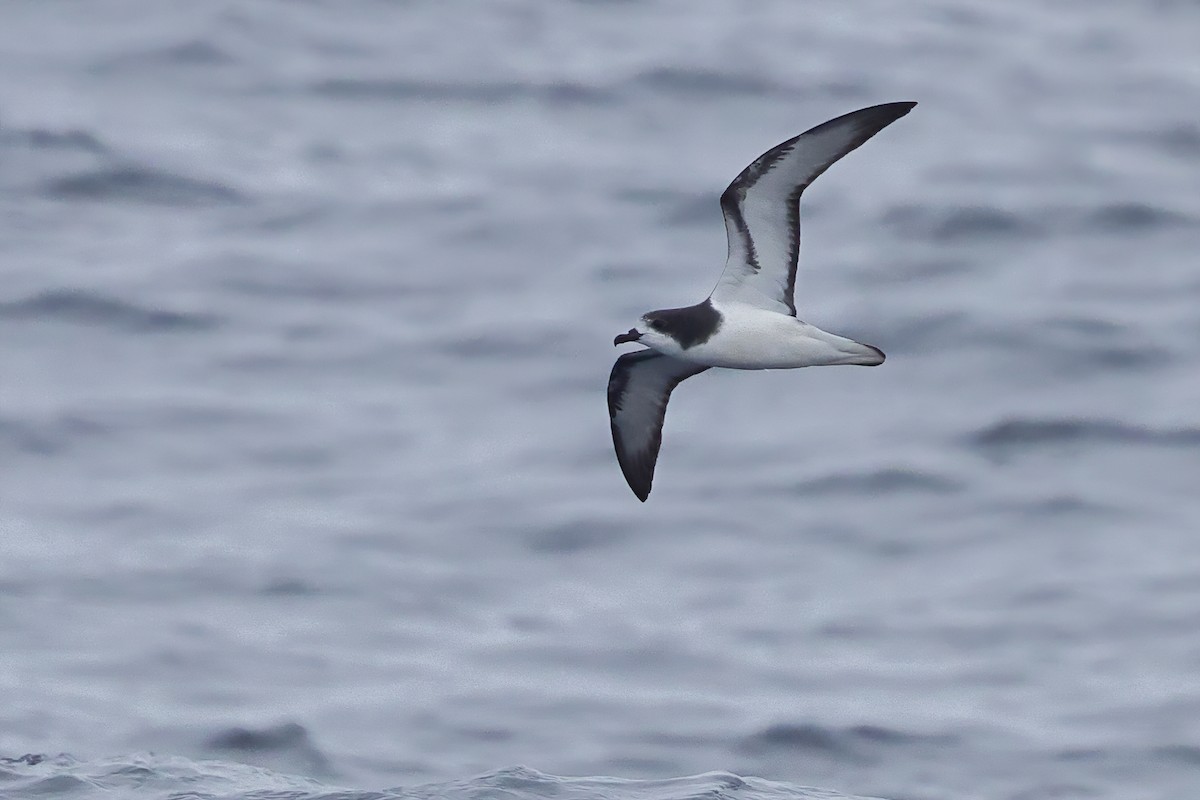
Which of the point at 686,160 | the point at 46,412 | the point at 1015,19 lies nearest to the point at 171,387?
the point at 46,412

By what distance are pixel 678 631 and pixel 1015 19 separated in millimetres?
18583

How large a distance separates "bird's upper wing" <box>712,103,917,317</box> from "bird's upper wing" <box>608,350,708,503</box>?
2.99 feet

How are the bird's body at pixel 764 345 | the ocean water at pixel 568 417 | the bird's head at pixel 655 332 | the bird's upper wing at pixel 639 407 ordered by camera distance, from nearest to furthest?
the bird's body at pixel 764 345 → the bird's head at pixel 655 332 → the bird's upper wing at pixel 639 407 → the ocean water at pixel 568 417

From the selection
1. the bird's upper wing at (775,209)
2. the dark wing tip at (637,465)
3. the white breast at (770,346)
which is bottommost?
the dark wing tip at (637,465)

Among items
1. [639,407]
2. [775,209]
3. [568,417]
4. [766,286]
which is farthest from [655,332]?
[568,417]

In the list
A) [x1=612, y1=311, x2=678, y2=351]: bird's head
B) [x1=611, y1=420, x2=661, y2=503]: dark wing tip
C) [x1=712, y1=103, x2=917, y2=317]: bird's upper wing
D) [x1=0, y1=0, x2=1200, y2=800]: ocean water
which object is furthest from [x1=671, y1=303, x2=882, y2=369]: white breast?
[x1=0, y1=0, x2=1200, y2=800]: ocean water

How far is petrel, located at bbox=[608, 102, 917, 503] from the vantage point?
9.73 meters

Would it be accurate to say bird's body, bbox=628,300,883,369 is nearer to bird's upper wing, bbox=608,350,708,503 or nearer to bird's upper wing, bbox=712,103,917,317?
bird's upper wing, bbox=712,103,917,317

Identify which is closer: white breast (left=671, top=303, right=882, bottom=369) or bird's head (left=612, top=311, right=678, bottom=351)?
white breast (left=671, top=303, right=882, bottom=369)

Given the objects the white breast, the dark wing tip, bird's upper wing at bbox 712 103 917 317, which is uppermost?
bird's upper wing at bbox 712 103 917 317

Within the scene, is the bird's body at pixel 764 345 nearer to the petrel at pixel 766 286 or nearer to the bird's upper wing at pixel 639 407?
the petrel at pixel 766 286

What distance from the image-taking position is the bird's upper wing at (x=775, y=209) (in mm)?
9773

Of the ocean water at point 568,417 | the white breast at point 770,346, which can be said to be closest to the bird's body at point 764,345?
the white breast at point 770,346

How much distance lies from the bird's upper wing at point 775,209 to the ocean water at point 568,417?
10.8ft
